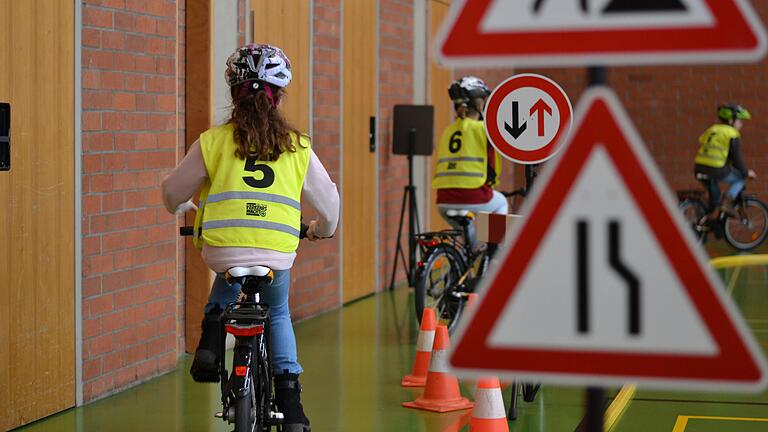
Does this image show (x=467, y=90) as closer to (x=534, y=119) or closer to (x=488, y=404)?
(x=534, y=119)

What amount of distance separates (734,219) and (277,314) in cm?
1293

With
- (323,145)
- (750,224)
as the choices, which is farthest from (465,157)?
(750,224)

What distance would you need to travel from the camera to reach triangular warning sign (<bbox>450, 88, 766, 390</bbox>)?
273cm

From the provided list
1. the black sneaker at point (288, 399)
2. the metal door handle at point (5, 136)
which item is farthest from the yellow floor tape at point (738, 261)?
the black sneaker at point (288, 399)

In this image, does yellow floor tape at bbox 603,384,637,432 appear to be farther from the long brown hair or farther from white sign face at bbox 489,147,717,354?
white sign face at bbox 489,147,717,354

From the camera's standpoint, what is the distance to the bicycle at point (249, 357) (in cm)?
517

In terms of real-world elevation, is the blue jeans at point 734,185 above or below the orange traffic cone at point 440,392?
above

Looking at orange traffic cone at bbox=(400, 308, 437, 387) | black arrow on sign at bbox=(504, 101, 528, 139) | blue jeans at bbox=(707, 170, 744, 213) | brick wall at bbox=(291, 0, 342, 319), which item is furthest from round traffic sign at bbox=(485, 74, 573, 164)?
blue jeans at bbox=(707, 170, 744, 213)

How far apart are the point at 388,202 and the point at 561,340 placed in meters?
10.9

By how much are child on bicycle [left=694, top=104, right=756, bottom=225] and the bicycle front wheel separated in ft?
0.77

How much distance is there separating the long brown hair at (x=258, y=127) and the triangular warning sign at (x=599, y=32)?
8.22ft

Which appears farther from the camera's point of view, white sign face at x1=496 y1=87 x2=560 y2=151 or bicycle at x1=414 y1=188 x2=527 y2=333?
bicycle at x1=414 y1=188 x2=527 y2=333

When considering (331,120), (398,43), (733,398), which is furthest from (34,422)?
(398,43)

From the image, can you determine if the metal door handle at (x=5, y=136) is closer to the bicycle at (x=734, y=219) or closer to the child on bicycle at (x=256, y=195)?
the child on bicycle at (x=256, y=195)
